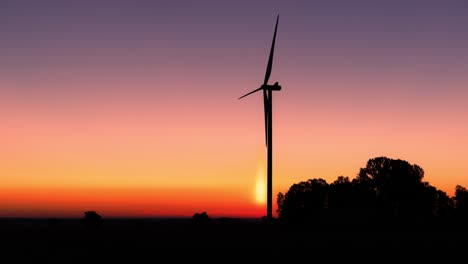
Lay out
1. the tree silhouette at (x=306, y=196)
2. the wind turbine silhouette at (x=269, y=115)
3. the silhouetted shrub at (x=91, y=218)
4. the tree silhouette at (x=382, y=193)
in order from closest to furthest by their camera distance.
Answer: the wind turbine silhouette at (x=269, y=115) → the tree silhouette at (x=382, y=193) → the tree silhouette at (x=306, y=196) → the silhouetted shrub at (x=91, y=218)

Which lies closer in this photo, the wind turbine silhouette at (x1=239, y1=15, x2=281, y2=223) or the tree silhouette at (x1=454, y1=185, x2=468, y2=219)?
the wind turbine silhouette at (x1=239, y1=15, x2=281, y2=223)

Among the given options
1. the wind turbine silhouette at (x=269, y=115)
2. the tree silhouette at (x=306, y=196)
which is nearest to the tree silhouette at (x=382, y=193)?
the tree silhouette at (x=306, y=196)

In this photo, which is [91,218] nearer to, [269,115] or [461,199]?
[461,199]

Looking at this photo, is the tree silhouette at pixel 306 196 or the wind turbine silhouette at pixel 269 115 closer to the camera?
the wind turbine silhouette at pixel 269 115

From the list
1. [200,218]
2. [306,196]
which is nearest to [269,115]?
[306,196]

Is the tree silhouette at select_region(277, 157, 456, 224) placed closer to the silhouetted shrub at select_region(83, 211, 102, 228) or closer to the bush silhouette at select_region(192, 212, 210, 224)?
the bush silhouette at select_region(192, 212, 210, 224)

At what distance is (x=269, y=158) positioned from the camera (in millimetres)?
53219

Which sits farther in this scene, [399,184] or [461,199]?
[461,199]

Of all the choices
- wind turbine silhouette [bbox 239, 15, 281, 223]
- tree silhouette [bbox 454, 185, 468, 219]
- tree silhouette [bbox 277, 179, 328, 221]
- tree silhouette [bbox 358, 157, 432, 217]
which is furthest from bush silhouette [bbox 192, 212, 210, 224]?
wind turbine silhouette [bbox 239, 15, 281, 223]

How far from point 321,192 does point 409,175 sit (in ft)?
68.4

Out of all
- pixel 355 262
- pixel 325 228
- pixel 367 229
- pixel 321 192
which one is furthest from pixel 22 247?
pixel 321 192

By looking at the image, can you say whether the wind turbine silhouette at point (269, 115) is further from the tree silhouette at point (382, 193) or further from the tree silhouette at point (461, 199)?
the tree silhouette at point (461, 199)

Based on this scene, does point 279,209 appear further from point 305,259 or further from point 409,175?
point 305,259

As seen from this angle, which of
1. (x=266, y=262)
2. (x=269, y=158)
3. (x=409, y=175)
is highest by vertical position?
(x=409, y=175)
